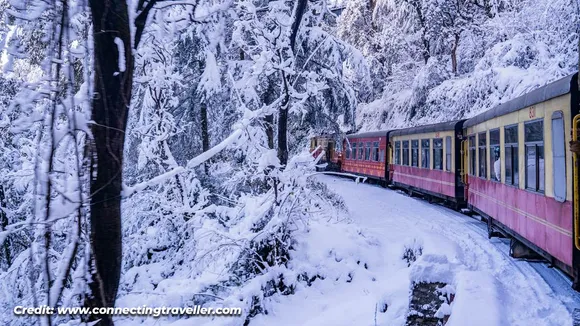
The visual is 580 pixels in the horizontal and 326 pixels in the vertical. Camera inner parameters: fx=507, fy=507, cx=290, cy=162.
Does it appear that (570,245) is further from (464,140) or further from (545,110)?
(464,140)

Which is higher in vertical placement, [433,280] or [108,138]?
[108,138]

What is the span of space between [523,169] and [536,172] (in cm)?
73

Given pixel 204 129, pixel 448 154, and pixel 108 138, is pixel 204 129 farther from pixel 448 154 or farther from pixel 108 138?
pixel 108 138

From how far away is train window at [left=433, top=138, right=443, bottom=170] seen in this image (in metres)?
16.2

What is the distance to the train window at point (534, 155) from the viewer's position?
283 inches

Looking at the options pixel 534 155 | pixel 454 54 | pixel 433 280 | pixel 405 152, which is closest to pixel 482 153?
pixel 534 155

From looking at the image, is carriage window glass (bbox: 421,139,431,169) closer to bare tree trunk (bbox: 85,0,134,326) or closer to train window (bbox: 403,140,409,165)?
train window (bbox: 403,140,409,165)

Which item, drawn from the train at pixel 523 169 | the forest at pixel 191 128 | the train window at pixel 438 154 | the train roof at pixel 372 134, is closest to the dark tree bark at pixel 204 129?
the forest at pixel 191 128

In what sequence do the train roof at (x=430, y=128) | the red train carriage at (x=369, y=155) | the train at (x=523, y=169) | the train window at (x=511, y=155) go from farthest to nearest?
the red train carriage at (x=369, y=155) < the train roof at (x=430, y=128) < the train window at (x=511, y=155) < the train at (x=523, y=169)

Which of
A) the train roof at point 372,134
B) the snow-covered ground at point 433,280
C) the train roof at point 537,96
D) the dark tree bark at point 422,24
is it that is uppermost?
the dark tree bark at point 422,24

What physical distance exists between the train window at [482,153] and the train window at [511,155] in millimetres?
2035

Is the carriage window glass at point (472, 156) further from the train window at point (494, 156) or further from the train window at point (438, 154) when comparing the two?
the train window at point (438, 154)

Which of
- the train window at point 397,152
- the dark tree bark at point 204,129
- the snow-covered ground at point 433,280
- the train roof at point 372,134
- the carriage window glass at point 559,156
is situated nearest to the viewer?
the snow-covered ground at point 433,280

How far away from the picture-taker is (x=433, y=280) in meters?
5.85
